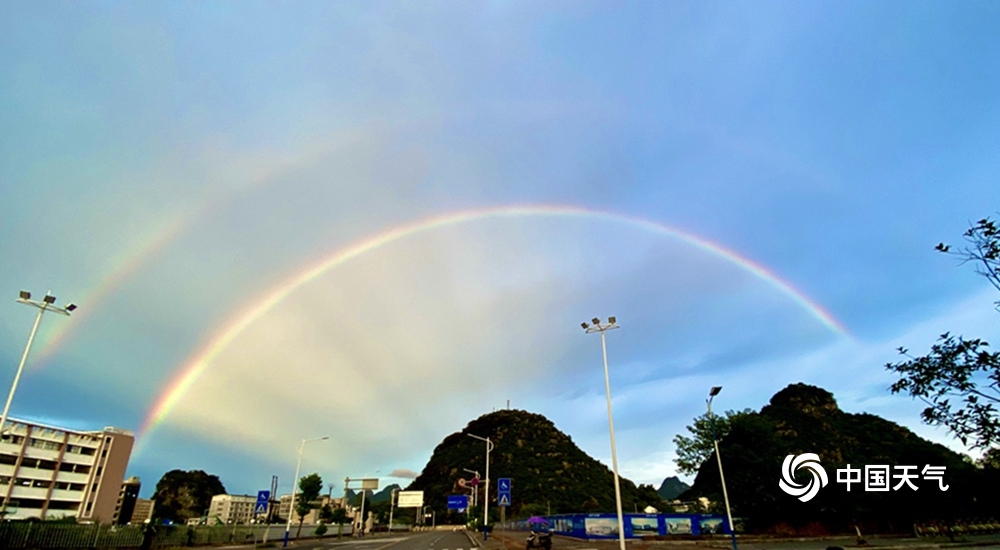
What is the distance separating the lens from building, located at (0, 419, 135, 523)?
87294mm

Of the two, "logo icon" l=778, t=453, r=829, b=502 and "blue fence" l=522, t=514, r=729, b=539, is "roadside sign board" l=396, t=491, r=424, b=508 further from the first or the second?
"logo icon" l=778, t=453, r=829, b=502

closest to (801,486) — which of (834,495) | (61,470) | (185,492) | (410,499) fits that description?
(834,495)

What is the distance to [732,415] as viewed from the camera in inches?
2852

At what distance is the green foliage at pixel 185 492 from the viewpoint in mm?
157875

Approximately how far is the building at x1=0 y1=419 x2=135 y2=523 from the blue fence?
87660mm

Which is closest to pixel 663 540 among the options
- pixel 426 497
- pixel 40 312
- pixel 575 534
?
pixel 575 534

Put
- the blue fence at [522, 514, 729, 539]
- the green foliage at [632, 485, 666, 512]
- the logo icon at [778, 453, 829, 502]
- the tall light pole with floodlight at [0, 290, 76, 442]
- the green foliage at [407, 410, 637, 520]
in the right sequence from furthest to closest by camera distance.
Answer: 1. the green foliage at [407, 410, 637, 520]
2. the green foliage at [632, 485, 666, 512]
3. the logo icon at [778, 453, 829, 502]
4. the blue fence at [522, 514, 729, 539]
5. the tall light pole with floodlight at [0, 290, 76, 442]

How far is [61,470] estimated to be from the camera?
95625 mm

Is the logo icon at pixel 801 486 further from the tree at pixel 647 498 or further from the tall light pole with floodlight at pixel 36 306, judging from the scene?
the tree at pixel 647 498

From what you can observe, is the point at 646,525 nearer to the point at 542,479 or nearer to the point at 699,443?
the point at 699,443

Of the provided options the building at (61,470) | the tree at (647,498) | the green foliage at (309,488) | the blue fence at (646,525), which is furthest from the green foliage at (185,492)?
the blue fence at (646,525)

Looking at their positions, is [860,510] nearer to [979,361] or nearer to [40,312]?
[979,361]

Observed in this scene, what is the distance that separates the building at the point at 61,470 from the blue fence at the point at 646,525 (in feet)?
288

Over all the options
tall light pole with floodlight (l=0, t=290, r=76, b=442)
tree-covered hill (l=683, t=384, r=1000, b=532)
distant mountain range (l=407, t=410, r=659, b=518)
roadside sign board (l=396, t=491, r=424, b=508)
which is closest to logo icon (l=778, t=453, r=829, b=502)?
tree-covered hill (l=683, t=384, r=1000, b=532)
